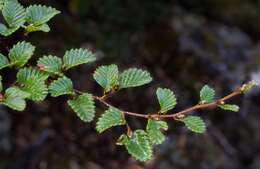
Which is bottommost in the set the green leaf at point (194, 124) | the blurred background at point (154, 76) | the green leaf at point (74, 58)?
the blurred background at point (154, 76)

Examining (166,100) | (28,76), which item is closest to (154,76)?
(166,100)

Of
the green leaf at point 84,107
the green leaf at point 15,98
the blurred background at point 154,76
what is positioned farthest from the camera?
the blurred background at point 154,76

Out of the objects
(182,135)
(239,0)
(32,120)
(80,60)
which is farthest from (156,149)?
(80,60)

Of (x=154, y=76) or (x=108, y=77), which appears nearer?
(x=108, y=77)

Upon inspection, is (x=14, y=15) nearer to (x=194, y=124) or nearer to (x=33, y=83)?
(x=33, y=83)

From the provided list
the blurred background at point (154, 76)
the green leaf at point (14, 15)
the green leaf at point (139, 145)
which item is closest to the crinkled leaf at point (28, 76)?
the green leaf at point (14, 15)

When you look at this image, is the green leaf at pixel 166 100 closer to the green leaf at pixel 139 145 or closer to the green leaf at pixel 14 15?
the green leaf at pixel 139 145
